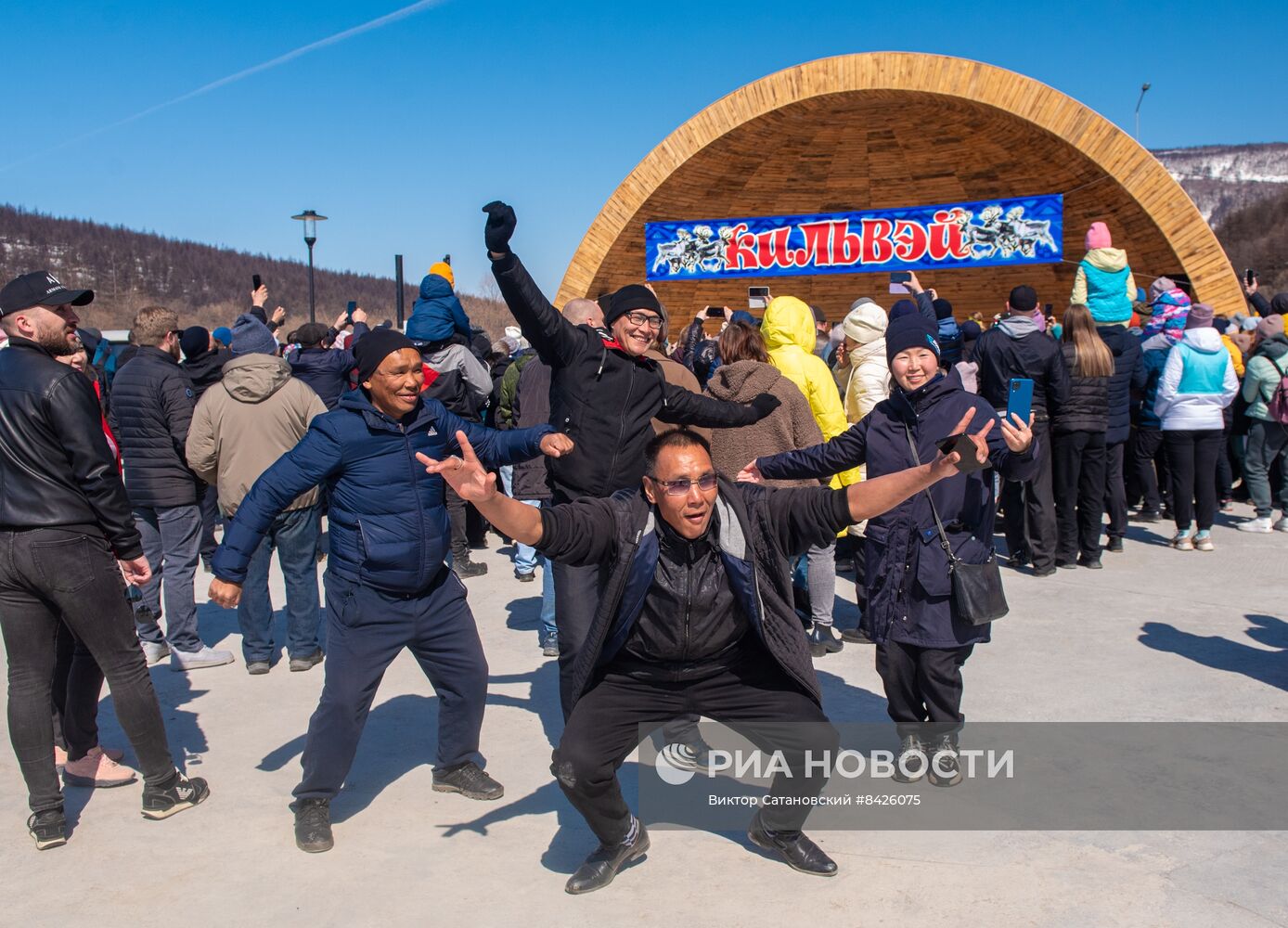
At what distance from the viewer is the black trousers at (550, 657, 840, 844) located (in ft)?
11.4

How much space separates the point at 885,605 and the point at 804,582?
239 cm

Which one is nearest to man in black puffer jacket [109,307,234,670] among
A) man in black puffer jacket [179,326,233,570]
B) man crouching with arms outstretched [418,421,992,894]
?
man in black puffer jacket [179,326,233,570]

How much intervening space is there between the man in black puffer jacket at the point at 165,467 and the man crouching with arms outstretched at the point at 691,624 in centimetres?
338

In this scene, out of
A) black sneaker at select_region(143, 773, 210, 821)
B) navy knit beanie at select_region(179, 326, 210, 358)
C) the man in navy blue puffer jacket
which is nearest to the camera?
the man in navy blue puffer jacket

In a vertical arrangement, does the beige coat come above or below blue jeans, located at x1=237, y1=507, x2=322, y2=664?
above

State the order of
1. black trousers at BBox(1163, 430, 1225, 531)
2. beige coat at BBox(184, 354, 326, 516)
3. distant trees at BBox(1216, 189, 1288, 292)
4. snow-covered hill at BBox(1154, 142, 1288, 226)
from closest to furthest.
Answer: beige coat at BBox(184, 354, 326, 516)
black trousers at BBox(1163, 430, 1225, 531)
distant trees at BBox(1216, 189, 1288, 292)
snow-covered hill at BBox(1154, 142, 1288, 226)

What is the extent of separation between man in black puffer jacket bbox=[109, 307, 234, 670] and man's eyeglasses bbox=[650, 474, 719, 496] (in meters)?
3.88

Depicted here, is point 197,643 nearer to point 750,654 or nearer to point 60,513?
point 60,513

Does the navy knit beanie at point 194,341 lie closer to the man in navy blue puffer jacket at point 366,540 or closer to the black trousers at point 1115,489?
the man in navy blue puffer jacket at point 366,540

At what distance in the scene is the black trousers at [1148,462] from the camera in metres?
9.36

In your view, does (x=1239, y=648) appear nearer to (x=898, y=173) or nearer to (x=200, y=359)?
(x=200, y=359)

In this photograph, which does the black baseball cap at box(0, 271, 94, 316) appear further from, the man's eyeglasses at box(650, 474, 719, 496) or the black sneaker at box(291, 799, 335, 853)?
the man's eyeglasses at box(650, 474, 719, 496)

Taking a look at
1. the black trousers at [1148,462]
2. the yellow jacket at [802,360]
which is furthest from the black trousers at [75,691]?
the black trousers at [1148,462]

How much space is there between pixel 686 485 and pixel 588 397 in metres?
1.08
